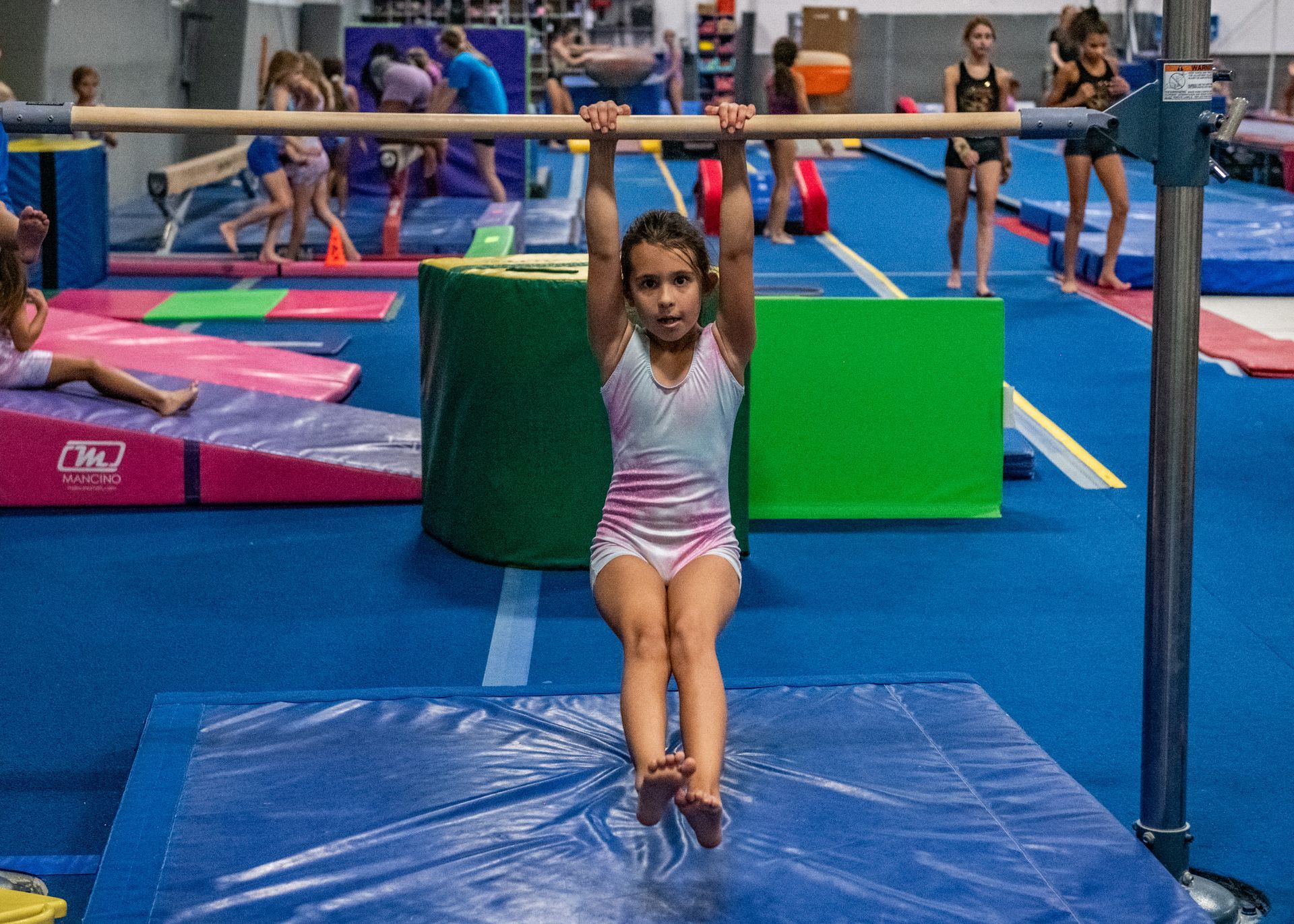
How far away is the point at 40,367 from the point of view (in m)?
5.47

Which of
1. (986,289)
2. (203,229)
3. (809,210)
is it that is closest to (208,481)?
(986,289)

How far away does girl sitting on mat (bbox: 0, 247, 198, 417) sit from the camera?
537 cm

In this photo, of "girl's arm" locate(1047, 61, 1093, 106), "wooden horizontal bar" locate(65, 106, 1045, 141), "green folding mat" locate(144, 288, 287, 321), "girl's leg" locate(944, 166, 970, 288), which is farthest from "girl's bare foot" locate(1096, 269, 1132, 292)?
"wooden horizontal bar" locate(65, 106, 1045, 141)

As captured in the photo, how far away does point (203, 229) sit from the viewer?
11883 millimetres

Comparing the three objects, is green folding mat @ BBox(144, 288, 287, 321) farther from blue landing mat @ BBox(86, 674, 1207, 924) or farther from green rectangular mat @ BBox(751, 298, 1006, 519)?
blue landing mat @ BBox(86, 674, 1207, 924)

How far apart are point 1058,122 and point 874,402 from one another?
96.9 inches

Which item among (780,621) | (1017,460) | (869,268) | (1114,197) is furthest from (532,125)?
(869,268)

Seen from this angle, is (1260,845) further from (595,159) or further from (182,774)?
(182,774)

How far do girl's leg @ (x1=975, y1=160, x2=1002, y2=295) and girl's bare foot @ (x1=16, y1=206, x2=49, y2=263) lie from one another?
6499 mm

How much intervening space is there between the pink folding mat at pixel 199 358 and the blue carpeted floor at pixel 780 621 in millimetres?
1145

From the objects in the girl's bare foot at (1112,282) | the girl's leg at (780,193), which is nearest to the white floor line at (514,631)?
the girl's bare foot at (1112,282)

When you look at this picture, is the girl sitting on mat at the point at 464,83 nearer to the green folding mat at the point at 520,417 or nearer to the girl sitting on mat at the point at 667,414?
the green folding mat at the point at 520,417

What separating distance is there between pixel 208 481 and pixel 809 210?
8.12 meters

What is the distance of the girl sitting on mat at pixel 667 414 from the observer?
2785 mm
